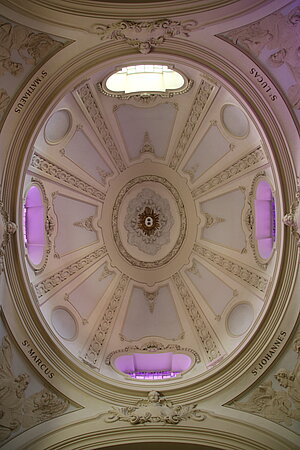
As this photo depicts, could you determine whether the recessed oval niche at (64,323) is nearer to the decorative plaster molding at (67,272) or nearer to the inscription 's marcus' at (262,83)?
the decorative plaster molding at (67,272)

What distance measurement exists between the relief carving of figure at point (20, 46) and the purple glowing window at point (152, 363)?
8.94 metres

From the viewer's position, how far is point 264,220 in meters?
19.0

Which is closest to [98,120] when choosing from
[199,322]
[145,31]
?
[145,31]

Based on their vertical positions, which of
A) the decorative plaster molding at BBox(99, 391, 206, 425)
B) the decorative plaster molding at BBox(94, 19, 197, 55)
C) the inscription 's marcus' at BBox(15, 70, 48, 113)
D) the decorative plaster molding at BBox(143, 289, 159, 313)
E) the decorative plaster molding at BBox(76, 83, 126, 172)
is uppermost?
the decorative plaster molding at BBox(76, 83, 126, 172)

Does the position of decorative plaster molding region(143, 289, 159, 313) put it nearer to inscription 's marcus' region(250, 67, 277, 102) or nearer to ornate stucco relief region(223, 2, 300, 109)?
inscription 's marcus' region(250, 67, 277, 102)

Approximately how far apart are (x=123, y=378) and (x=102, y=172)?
6321mm

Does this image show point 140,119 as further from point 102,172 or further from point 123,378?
point 123,378

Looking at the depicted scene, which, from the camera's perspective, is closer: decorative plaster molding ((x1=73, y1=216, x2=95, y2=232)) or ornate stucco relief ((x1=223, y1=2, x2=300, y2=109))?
ornate stucco relief ((x1=223, y1=2, x2=300, y2=109))

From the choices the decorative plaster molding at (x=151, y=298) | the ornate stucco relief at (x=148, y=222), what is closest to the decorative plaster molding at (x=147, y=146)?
the ornate stucco relief at (x=148, y=222)

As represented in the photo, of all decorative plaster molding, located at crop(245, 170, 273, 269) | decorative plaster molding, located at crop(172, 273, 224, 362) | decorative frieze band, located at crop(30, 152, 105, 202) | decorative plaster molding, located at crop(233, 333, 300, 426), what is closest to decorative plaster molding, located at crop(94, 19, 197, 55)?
decorative frieze band, located at crop(30, 152, 105, 202)

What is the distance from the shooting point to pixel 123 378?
→ 715 inches

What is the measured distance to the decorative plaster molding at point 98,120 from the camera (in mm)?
17906

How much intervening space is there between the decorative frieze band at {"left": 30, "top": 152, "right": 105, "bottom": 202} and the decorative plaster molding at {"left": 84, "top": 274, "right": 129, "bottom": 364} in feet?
9.15

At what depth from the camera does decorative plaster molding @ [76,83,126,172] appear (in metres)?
17.9
